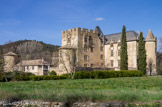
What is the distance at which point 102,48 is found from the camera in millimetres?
46281

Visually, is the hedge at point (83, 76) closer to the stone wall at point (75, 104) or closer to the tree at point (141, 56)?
the tree at point (141, 56)

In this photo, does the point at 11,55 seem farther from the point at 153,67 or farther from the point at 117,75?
the point at 153,67

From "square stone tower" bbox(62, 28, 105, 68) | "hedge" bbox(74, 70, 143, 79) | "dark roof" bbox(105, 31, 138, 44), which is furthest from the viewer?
"dark roof" bbox(105, 31, 138, 44)

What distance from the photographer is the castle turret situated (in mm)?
40406

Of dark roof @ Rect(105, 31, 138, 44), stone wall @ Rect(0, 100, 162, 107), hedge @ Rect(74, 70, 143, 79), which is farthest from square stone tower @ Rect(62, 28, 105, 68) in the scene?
stone wall @ Rect(0, 100, 162, 107)

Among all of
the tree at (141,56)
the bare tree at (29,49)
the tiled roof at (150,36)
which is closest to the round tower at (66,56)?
the tree at (141,56)

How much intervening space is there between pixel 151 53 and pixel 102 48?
36.4ft

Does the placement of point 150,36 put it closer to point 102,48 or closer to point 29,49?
point 102,48

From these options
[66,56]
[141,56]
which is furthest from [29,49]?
[141,56]

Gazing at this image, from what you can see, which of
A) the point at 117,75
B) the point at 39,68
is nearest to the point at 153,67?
the point at 117,75

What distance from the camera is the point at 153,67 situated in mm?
40438

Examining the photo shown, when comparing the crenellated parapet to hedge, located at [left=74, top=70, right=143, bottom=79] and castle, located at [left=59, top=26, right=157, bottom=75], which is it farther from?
hedge, located at [left=74, top=70, right=143, bottom=79]

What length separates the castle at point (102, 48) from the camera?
40.6 m

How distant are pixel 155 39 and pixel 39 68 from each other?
82.8 ft
